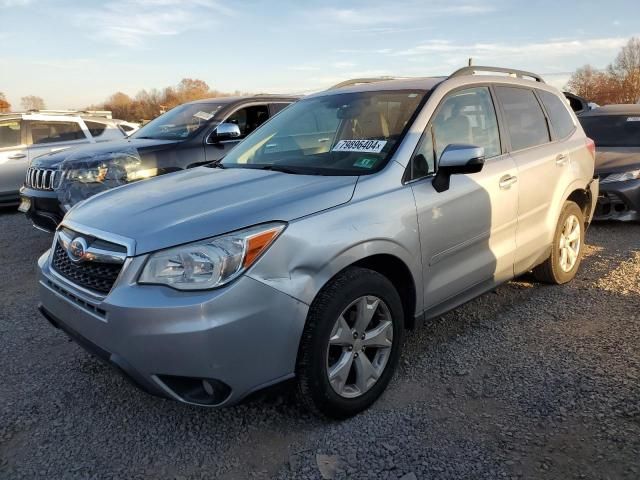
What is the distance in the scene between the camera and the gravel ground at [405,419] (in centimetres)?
247

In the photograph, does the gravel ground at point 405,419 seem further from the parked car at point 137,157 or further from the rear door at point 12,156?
the rear door at point 12,156

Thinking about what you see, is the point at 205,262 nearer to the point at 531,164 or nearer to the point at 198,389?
the point at 198,389

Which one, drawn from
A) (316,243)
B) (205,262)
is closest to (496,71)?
(316,243)

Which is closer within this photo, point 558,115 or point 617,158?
point 558,115

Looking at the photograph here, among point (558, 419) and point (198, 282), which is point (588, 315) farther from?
point (198, 282)

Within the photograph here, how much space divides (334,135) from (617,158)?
5022 millimetres

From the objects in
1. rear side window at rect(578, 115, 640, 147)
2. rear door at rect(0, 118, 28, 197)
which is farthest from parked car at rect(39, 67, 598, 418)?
rear door at rect(0, 118, 28, 197)

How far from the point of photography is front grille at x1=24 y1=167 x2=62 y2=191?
5.75 meters

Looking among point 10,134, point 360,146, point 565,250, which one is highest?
point 360,146

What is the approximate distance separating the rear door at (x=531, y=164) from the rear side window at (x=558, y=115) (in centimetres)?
13

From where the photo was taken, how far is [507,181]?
3664 mm

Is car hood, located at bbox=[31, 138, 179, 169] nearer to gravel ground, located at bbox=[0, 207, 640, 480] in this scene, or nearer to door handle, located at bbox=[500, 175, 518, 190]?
gravel ground, located at bbox=[0, 207, 640, 480]

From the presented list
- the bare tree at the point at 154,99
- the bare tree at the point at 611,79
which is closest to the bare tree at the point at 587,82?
the bare tree at the point at 611,79

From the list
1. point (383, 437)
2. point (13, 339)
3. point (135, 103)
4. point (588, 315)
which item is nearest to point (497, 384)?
point (383, 437)
